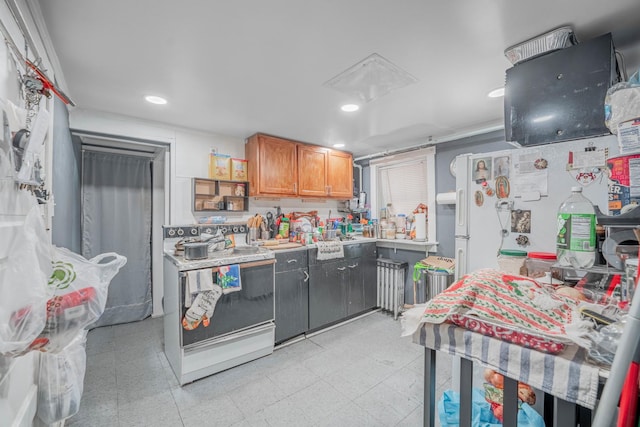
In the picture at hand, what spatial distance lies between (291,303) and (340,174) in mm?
1980

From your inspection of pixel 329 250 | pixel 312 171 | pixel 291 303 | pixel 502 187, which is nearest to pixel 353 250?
pixel 329 250

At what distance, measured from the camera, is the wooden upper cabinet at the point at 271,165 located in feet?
10.1

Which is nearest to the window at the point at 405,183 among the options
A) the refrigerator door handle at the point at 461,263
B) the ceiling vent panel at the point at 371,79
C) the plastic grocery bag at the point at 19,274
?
the refrigerator door handle at the point at 461,263

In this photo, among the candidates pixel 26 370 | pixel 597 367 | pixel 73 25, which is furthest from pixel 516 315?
pixel 73 25

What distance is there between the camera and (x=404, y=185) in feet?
12.3

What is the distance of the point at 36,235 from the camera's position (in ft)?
3.28

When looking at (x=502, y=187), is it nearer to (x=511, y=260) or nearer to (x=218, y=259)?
(x=511, y=260)

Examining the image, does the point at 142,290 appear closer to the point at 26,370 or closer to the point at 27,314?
the point at 26,370

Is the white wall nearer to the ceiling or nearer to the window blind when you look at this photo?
the ceiling

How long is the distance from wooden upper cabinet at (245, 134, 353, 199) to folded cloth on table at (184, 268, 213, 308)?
1248 mm

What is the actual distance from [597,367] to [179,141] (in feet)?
11.0

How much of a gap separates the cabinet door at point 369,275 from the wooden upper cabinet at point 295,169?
0.89m

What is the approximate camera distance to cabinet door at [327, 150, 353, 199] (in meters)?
3.76

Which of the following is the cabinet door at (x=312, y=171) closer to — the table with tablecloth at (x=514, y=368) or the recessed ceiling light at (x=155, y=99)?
the recessed ceiling light at (x=155, y=99)
